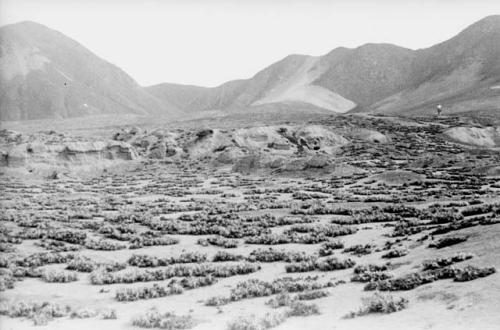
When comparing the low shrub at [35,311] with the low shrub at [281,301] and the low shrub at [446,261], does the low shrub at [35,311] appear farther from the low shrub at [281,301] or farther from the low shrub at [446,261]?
the low shrub at [446,261]

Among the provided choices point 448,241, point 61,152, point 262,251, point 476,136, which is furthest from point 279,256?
point 476,136

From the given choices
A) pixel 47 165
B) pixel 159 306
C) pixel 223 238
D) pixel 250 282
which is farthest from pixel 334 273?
pixel 47 165

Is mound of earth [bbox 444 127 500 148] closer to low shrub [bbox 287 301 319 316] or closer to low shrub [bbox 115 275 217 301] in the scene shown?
low shrub [bbox 115 275 217 301]

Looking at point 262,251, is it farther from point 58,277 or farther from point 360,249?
point 58,277

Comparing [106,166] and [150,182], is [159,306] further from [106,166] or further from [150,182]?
[106,166]

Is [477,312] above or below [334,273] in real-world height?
above
